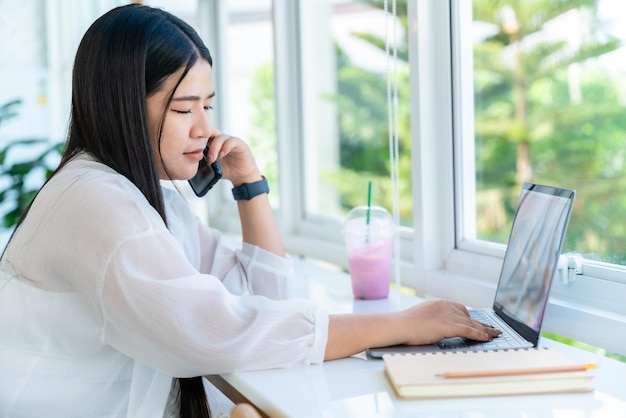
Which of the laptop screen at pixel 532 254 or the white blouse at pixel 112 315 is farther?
the laptop screen at pixel 532 254

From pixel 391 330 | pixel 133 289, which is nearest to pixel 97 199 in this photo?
pixel 133 289

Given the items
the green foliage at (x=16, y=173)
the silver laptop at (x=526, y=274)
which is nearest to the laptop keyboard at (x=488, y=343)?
the silver laptop at (x=526, y=274)

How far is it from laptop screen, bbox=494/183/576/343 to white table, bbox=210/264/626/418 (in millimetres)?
68

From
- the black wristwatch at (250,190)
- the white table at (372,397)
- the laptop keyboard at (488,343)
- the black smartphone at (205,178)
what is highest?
the black smartphone at (205,178)

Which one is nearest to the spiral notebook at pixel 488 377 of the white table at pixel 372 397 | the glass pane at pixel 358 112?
the white table at pixel 372 397

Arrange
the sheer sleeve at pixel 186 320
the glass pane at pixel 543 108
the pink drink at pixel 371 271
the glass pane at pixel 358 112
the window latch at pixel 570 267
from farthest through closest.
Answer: the glass pane at pixel 543 108
the glass pane at pixel 358 112
the pink drink at pixel 371 271
the window latch at pixel 570 267
the sheer sleeve at pixel 186 320

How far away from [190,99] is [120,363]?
43cm

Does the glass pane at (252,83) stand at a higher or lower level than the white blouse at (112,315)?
higher

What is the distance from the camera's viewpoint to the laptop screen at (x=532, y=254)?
1142 mm

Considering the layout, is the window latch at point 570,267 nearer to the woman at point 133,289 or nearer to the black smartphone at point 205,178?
the woman at point 133,289

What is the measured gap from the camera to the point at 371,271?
1.60 m

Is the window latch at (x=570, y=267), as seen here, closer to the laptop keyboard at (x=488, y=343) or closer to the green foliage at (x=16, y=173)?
the laptop keyboard at (x=488, y=343)

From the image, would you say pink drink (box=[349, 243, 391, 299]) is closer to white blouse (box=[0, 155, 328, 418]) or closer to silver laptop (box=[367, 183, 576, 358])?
silver laptop (box=[367, 183, 576, 358])

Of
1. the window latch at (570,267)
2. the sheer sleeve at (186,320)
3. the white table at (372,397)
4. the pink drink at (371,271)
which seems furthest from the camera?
the pink drink at (371,271)
